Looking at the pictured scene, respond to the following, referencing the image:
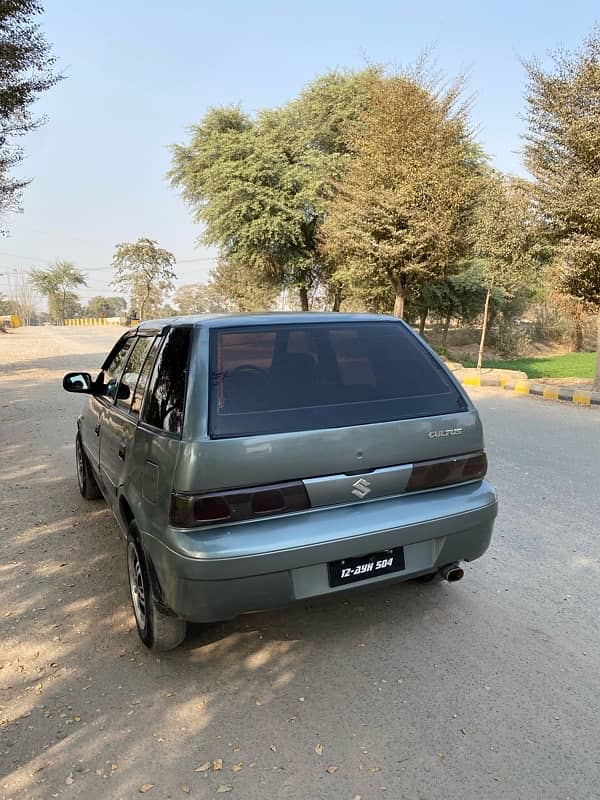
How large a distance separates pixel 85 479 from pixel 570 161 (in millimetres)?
10418

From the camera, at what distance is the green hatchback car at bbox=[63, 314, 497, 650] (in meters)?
2.34

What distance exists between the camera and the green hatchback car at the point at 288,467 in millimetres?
2336

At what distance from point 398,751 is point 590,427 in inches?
298

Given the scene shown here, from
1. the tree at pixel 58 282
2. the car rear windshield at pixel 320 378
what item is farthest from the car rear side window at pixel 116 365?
the tree at pixel 58 282

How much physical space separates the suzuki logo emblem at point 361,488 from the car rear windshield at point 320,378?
27cm

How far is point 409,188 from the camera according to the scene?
15.1 metres

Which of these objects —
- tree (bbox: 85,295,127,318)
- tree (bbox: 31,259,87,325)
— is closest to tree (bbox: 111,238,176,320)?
tree (bbox: 31,259,87,325)

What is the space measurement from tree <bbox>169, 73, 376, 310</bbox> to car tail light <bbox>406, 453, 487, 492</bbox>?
20.4m

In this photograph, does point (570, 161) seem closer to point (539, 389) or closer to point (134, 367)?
point (539, 389)

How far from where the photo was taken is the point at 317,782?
2.00 metres

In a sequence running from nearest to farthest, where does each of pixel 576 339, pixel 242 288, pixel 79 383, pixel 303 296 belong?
pixel 79 383 < pixel 303 296 < pixel 576 339 < pixel 242 288

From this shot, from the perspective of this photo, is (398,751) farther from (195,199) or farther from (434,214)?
(195,199)

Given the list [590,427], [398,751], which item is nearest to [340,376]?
[398,751]

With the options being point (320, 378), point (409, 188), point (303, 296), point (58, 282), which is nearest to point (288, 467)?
point (320, 378)
